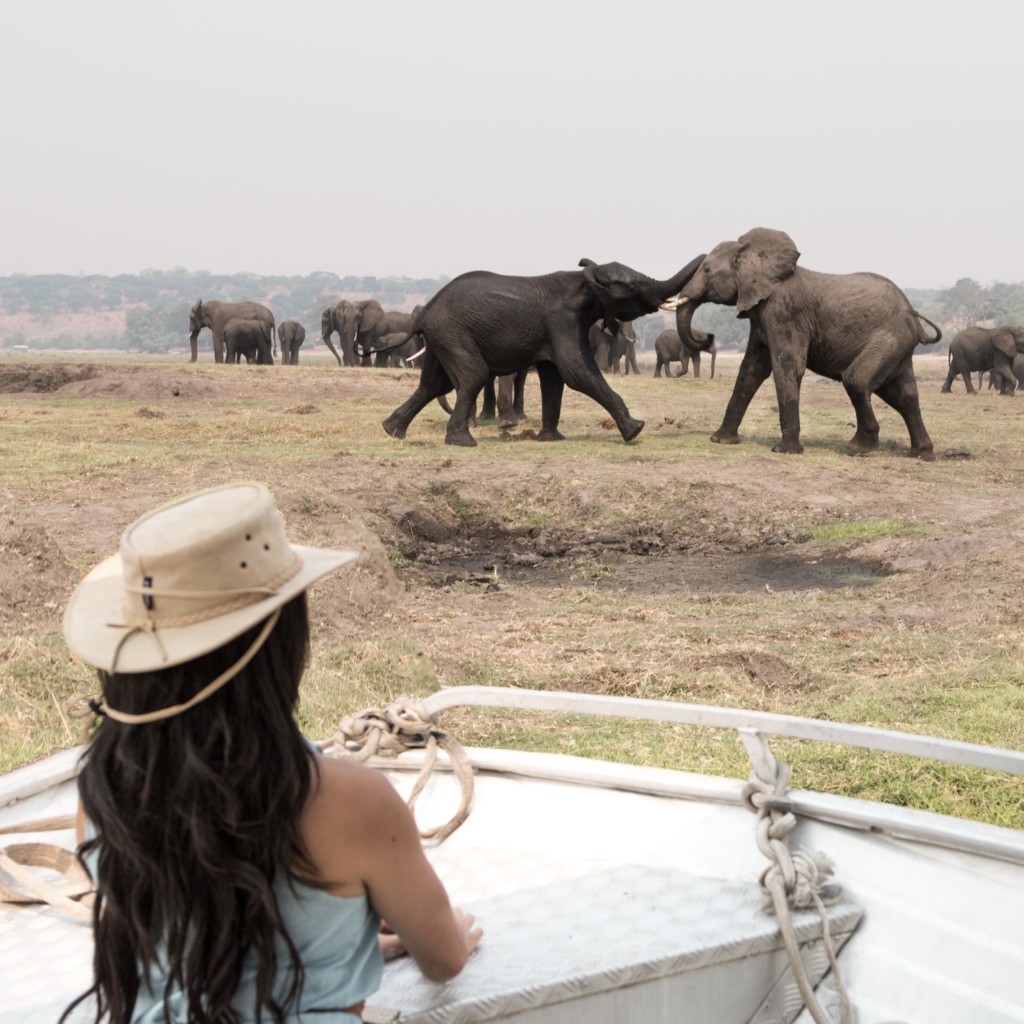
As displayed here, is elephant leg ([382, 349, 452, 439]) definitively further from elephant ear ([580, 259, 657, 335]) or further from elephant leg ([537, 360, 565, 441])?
elephant ear ([580, 259, 657, 335])

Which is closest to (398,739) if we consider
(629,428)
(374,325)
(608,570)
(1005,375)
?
(608,570)

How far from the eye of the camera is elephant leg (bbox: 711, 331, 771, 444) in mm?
16484

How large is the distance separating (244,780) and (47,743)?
3446 millimetres

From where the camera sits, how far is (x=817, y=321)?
53.4 ft

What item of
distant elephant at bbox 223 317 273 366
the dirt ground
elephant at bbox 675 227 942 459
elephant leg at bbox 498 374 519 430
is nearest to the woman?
the dirt ground

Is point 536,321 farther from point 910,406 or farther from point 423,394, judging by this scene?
point 910,406

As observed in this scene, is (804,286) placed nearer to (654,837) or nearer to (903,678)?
(903,678)

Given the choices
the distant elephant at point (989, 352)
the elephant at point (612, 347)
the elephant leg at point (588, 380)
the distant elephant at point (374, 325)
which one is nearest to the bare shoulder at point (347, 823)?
the elephant leg at point (588, 380)

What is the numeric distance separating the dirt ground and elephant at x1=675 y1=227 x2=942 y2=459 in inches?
26.6

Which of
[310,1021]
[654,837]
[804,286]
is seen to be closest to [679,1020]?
[654,837]

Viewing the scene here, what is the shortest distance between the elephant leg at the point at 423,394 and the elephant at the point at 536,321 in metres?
0.12

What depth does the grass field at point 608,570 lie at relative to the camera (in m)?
5.53

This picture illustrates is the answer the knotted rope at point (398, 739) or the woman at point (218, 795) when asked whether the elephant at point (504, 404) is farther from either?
the woman at point (218, 795)

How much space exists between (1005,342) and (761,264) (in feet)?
69.7
